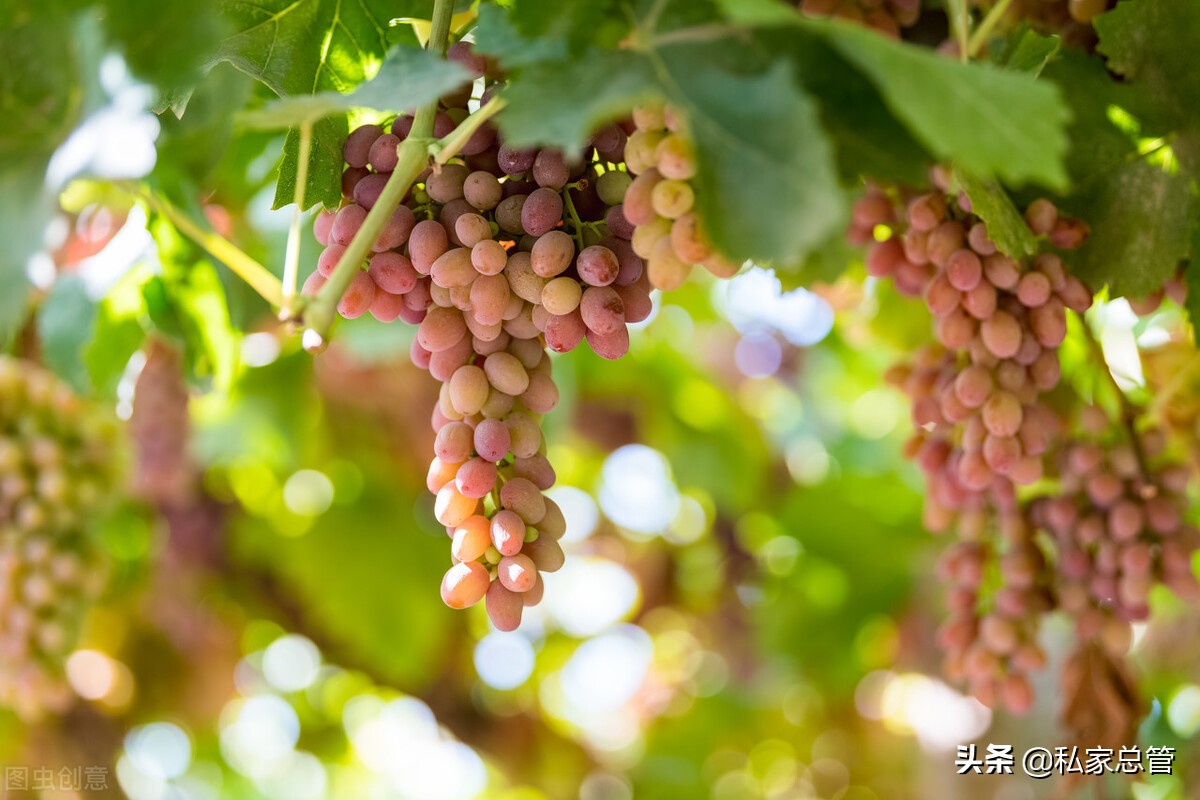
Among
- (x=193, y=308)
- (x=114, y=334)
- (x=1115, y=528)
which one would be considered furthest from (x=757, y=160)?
(x=114, y=334)

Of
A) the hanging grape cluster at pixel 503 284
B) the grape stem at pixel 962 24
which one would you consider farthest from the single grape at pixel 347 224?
the grape stem at pixel 962 24

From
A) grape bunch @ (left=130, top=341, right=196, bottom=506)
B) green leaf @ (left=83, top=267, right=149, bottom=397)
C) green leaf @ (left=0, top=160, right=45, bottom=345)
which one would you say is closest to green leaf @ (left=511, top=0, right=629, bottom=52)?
green leaf @ (left=0, top=160, right=45, bottom=345)

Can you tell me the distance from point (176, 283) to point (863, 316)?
0.72 metres

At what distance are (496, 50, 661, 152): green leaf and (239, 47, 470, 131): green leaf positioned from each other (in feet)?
0.09

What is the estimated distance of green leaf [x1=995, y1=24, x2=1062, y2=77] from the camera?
590 mm

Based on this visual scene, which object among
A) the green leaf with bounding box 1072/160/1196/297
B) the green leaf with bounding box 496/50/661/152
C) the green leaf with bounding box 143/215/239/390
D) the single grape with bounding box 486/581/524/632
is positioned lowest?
the green leaf with bounding box 143/215/239/390

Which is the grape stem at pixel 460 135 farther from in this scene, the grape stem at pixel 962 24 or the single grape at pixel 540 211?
the grape stem at pixel 962 24

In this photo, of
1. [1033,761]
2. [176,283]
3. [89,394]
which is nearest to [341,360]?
[89,394]

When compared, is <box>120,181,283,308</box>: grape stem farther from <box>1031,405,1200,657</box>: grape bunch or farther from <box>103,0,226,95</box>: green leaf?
<box>1031,405,1200,657</box>: grape bunch

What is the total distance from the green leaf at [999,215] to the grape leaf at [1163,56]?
13 centimetres

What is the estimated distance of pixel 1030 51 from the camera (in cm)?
60

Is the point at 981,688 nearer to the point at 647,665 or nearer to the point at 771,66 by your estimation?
the point at 771,66

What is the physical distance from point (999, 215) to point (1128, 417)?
1.08 ft

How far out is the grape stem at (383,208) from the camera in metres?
0.47
